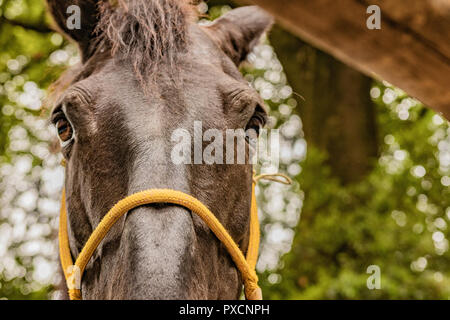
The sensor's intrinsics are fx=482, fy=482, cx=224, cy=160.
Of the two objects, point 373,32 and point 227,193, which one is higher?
point 373,32

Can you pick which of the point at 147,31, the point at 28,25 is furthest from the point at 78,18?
the point at 28,25

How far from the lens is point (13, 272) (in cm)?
551

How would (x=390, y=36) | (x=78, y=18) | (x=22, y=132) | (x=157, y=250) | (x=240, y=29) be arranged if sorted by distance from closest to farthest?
(x=390, y=36) → (x=157, y=250) → (x=78, y=18) → (x=240, y=29) → (x=22, y=132)

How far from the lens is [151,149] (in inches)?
67.9

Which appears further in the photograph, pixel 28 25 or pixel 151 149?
pixel 28 25

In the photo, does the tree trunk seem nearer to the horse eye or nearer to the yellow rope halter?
the yellow rope halter

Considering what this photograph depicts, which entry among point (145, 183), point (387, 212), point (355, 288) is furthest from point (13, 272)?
point (145, 183)

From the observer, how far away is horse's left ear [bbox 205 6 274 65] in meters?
2.74

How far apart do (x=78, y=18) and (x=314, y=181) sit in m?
3.49

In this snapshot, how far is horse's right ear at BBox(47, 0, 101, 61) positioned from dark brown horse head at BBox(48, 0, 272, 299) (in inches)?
4.3

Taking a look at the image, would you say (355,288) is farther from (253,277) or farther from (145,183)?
(145,183)

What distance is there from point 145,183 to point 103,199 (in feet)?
0.91

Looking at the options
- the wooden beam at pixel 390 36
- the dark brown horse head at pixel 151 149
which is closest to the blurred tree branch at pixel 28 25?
the dark brown horse head at pixel 151 149

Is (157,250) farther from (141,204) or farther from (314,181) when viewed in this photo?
(314,181)
